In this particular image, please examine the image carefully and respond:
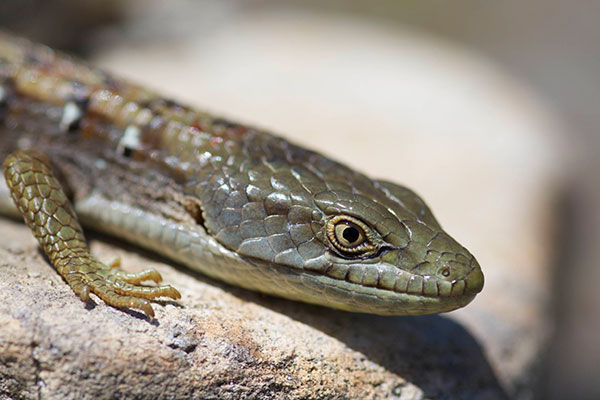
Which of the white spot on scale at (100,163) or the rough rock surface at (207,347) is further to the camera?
the white spot on scale at (100,163)

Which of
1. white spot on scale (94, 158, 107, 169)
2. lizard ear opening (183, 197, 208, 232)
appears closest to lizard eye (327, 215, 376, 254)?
lizard ear opening (183, 197, 208, 232)

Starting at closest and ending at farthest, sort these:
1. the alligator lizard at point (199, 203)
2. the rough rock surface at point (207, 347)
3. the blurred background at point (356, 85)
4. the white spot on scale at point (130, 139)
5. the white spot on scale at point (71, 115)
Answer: the rough rock surface at point (207, 347)
the alligator lizard at point (199, 203)
the white spot on scale at point (130, 139)
the white spot on scale at point (71, 115)
the blurred background at point (356, 85)

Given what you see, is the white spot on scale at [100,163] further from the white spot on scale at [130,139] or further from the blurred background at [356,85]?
the blurred background at [356,85]

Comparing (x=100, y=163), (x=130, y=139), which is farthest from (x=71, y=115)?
(x=130, y=139)

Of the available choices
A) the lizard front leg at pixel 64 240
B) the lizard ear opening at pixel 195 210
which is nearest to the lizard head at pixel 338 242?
the lizard ear opening at pixel 195 210

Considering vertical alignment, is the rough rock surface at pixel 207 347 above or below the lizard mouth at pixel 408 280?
below

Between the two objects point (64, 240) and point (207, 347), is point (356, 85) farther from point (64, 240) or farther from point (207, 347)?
point (207, 347)

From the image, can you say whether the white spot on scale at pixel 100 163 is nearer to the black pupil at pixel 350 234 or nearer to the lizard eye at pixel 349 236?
the lizard eye at pixel 349 236

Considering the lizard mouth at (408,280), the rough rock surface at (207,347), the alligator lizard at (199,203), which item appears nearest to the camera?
the rough rock surface at (207,347)

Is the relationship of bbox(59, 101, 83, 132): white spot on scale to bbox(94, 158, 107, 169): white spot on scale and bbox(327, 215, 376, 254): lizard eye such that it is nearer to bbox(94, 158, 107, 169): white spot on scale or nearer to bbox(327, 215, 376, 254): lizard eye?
bbox(94, 158, 107, 169): white spot on scale

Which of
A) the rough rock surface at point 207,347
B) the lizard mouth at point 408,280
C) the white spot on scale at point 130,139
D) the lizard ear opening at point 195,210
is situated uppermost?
the lizard mouth at point 408,280
